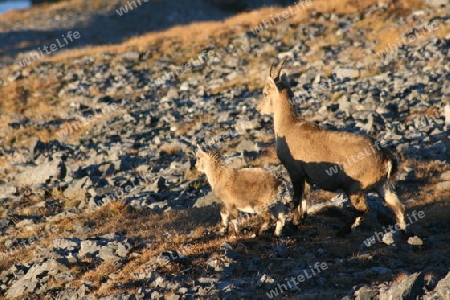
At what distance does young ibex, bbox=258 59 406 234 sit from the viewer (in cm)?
1205

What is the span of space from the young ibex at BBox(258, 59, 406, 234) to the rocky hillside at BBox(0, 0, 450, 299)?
0.77m

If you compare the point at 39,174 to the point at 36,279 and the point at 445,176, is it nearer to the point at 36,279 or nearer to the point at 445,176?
the point at 36,279

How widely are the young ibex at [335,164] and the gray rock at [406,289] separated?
2996 mm

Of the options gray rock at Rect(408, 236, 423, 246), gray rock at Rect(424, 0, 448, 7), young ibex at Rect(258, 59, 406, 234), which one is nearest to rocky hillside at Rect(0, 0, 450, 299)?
gray rock at Rect(408, 236, 423, 246)

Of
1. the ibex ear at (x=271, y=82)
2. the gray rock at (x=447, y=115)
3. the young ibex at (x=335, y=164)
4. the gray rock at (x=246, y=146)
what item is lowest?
the gray rock at (x=447, y=115)

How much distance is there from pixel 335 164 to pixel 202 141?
38.8ft

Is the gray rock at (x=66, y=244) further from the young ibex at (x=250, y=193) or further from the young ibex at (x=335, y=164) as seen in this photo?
the young ibex at (x=335, y=164)

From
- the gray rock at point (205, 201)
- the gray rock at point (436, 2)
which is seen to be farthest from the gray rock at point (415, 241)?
the gray rock at point (436, 2)

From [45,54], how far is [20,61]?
15.4 feet

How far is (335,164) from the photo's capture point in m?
12.4

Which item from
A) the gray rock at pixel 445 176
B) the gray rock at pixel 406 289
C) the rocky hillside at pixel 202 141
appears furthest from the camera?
the gray rock at pixel 445 176

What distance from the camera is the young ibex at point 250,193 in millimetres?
12164

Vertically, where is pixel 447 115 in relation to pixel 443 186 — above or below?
below

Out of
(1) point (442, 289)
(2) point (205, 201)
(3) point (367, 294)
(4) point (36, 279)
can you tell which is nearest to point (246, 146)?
(2) point (205, 201)
